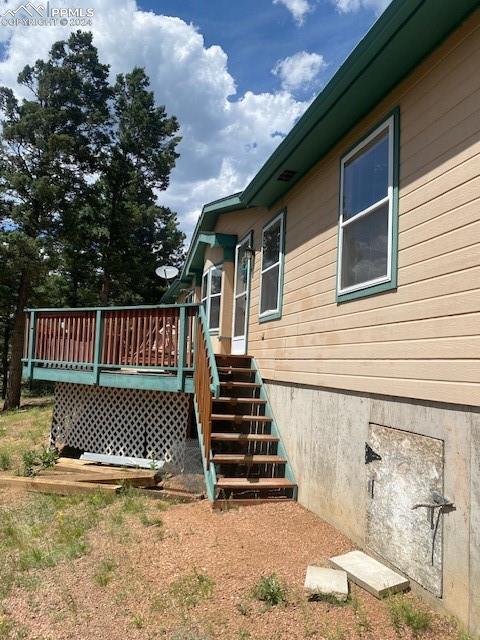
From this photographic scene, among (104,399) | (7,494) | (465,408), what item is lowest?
Answer: (7,494)

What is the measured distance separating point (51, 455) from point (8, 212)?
13025 millimetres

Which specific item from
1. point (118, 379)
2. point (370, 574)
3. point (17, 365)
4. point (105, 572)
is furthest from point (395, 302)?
point (17, 365)

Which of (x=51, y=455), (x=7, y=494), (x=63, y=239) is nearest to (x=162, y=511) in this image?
(x=7, y=494)

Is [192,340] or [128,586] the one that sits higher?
[192,340]

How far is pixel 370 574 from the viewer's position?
347 centimetres

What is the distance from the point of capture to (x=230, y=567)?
3.68 metres

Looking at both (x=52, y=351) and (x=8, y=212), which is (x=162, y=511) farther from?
(x=8, y=212)

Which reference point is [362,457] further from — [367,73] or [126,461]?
[126,461]

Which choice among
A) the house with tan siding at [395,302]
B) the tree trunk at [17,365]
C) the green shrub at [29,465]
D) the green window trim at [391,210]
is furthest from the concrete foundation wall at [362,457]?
the tree trunk at [17,365]

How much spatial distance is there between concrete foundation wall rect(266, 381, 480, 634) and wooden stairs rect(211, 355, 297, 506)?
233mm

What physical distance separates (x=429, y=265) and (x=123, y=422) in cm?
621

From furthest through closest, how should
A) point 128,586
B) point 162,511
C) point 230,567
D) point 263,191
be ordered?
point 263,191 < point 162,511 < point 230,567 < point 128,586

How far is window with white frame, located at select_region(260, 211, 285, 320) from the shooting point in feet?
22.2

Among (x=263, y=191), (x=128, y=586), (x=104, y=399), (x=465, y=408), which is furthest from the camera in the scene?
(x=104, y=399)
